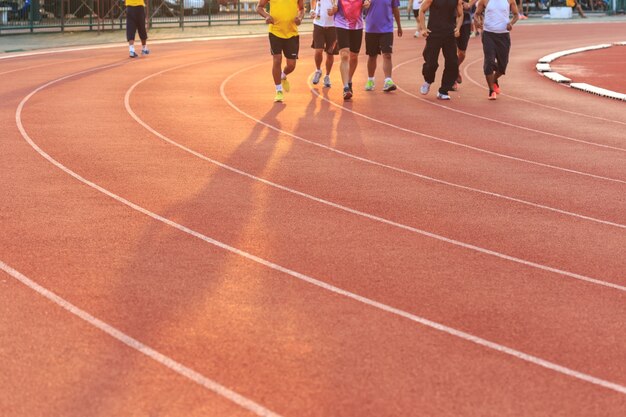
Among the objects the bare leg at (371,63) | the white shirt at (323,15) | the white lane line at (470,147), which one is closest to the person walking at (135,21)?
the white shirt at (323,15)

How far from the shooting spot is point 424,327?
598cm

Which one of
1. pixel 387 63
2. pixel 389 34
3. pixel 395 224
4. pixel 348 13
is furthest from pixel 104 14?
pixel 395 224

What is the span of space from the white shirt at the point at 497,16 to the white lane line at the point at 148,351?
10882 mm

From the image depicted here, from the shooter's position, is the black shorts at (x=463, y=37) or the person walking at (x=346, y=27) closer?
the person walking at (x=346, y=27)

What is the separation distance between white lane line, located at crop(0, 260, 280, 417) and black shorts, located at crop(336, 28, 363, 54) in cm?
1007

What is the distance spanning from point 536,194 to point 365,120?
16.1ft

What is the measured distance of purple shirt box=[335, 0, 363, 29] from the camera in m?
16.4

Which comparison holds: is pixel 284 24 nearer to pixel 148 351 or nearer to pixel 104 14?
pixel 148 351

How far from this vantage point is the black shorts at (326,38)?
1732cm

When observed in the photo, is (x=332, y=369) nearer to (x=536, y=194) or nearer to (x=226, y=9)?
(x=536, y=194)

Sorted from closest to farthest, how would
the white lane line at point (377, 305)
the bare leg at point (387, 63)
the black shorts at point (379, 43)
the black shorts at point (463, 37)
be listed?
the white lane line at point (377, 305) < the black shorts at point (379, 43) < the bare leg at point (387, 63) < the black shorts at point (463, 37)

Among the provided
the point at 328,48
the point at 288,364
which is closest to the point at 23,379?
the point at 288,364

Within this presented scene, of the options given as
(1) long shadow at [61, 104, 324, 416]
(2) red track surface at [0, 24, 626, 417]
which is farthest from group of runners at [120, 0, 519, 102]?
(1) long shadow at [61, 104, 324, 416]

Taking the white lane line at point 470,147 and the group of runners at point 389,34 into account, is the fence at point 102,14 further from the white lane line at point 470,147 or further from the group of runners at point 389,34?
the white lane line at point 470,147
